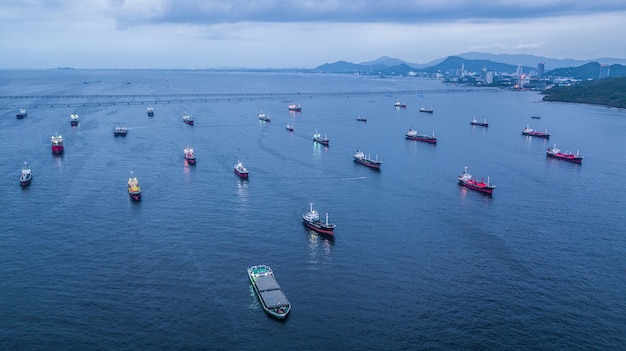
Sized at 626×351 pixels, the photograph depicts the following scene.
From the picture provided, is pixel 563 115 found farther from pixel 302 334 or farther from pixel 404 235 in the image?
pixel 302 334

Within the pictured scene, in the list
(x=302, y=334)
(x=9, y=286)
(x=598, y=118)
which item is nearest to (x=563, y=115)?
(x=598, y=118)

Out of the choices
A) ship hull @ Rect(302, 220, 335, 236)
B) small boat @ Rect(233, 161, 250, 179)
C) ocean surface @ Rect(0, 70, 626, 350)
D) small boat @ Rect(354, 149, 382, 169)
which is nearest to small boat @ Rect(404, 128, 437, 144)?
ocean surface @ Rect(0, 70, 626, 350)

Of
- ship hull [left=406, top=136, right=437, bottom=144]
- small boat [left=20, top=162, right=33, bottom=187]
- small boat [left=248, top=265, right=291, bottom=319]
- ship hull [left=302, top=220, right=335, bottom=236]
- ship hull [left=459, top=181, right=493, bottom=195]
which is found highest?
ship hull [left=406, top=136, right=437, bottom=144]

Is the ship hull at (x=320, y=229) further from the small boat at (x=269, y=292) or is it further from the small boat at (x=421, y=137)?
the small boat at (x=421, y=137)

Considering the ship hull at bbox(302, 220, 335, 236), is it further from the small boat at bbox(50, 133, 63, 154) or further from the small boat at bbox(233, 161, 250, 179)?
the small boat at bbox(50, 133, 63, 154)

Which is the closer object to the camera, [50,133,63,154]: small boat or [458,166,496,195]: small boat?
[458,166,496,195]: small boat

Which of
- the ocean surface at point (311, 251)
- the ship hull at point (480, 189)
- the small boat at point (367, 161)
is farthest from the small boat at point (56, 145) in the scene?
the ship hull at point (480, 189)
